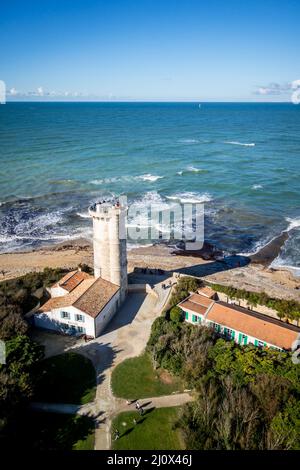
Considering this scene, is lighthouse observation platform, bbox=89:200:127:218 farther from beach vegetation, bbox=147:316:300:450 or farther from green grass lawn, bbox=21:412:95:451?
green grass lawn, bbox=21:412:95:451

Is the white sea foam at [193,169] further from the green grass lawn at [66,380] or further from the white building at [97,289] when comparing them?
the green grass lawn at [66,380]

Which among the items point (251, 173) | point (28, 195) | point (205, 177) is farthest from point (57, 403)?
point (251, 173)

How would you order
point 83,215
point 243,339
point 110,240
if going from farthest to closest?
point 83,215 → point 110,240 → point 243,339

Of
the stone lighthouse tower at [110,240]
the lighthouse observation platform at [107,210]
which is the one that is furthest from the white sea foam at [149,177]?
the lighthouse observation platform at [107,210]

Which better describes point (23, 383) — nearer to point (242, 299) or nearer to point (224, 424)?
point (224, 424)

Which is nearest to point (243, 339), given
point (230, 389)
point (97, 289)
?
point (230, 389)

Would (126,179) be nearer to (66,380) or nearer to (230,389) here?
(66,380)

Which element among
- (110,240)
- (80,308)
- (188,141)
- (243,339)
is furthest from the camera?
(188,141)

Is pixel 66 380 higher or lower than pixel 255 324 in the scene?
lower
